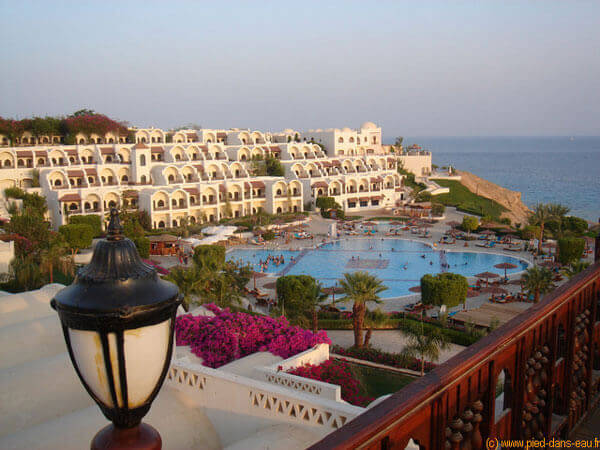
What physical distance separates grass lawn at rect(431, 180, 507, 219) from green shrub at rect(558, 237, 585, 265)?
863 inches

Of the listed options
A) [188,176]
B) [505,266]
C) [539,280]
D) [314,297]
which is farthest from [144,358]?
[188,176]

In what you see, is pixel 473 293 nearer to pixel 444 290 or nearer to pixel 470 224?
pixel 444 290

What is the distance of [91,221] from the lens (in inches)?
1521

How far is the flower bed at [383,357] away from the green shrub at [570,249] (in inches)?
650

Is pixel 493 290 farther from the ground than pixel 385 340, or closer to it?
farther from the ground

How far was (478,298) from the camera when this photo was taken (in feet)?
84.6

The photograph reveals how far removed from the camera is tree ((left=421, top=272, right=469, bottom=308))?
74.6 ft

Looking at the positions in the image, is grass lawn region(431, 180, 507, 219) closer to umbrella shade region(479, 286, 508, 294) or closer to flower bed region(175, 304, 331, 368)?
umbrella shade region(479, 286, 508, 294)

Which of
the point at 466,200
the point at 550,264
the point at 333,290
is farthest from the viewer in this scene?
the point at 466,200

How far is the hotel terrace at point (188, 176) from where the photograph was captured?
1714 inches

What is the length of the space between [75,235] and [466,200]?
1594 inches

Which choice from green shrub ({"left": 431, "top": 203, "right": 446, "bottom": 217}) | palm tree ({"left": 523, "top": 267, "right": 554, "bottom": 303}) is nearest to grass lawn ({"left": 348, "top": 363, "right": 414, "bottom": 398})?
palm tree ({"left": 523, "top": 267, "right": 554, "bottom": 303})

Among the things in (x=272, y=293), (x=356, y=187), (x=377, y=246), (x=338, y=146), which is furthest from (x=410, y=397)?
(x=338, y=146)

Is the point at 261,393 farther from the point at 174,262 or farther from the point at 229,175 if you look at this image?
the point at 229,175
